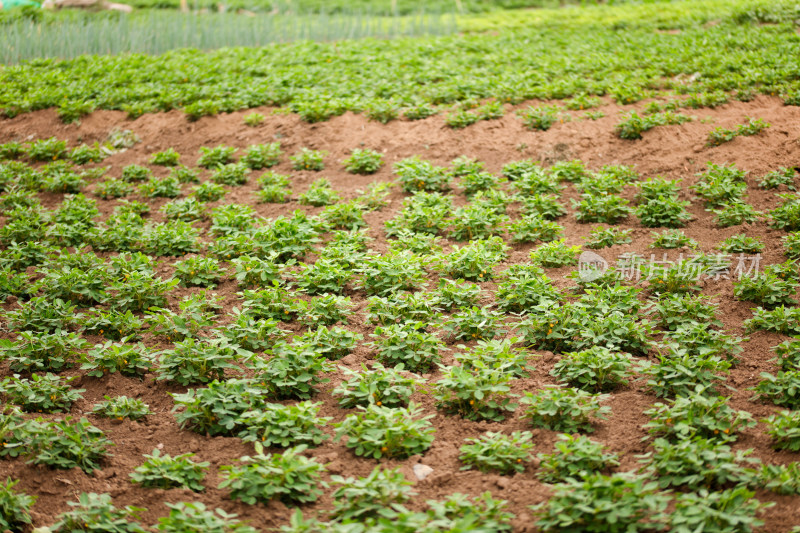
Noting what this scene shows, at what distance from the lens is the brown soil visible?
126 inches

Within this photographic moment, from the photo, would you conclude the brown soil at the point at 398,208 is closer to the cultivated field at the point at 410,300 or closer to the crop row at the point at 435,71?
the cultivated field at the point at 410,300

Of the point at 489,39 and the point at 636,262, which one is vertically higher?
the point at 489,39

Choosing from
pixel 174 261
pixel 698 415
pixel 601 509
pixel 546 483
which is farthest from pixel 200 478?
pixel 174 261

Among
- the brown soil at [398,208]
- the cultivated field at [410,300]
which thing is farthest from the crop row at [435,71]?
the brown soil at [398,208]

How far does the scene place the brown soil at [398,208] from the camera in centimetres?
319

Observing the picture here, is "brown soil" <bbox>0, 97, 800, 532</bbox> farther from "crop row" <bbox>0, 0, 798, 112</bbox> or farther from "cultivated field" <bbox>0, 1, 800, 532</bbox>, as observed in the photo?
"crop row" <bbox>0, 0, 798, 112</bbox>

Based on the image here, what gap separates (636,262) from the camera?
5316 millimetres

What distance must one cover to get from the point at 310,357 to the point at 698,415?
227cm

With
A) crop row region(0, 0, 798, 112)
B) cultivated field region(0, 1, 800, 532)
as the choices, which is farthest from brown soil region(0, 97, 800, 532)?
crop row region(0, 0, 798, 112)

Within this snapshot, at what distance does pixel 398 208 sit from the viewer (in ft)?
22.5

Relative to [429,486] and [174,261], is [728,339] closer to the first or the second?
[429,486]

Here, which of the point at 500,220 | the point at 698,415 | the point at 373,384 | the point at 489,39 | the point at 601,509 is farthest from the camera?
the point at 489,39

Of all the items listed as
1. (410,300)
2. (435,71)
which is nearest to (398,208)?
(410,300)

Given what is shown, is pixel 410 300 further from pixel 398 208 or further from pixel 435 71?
pixel 435 71
